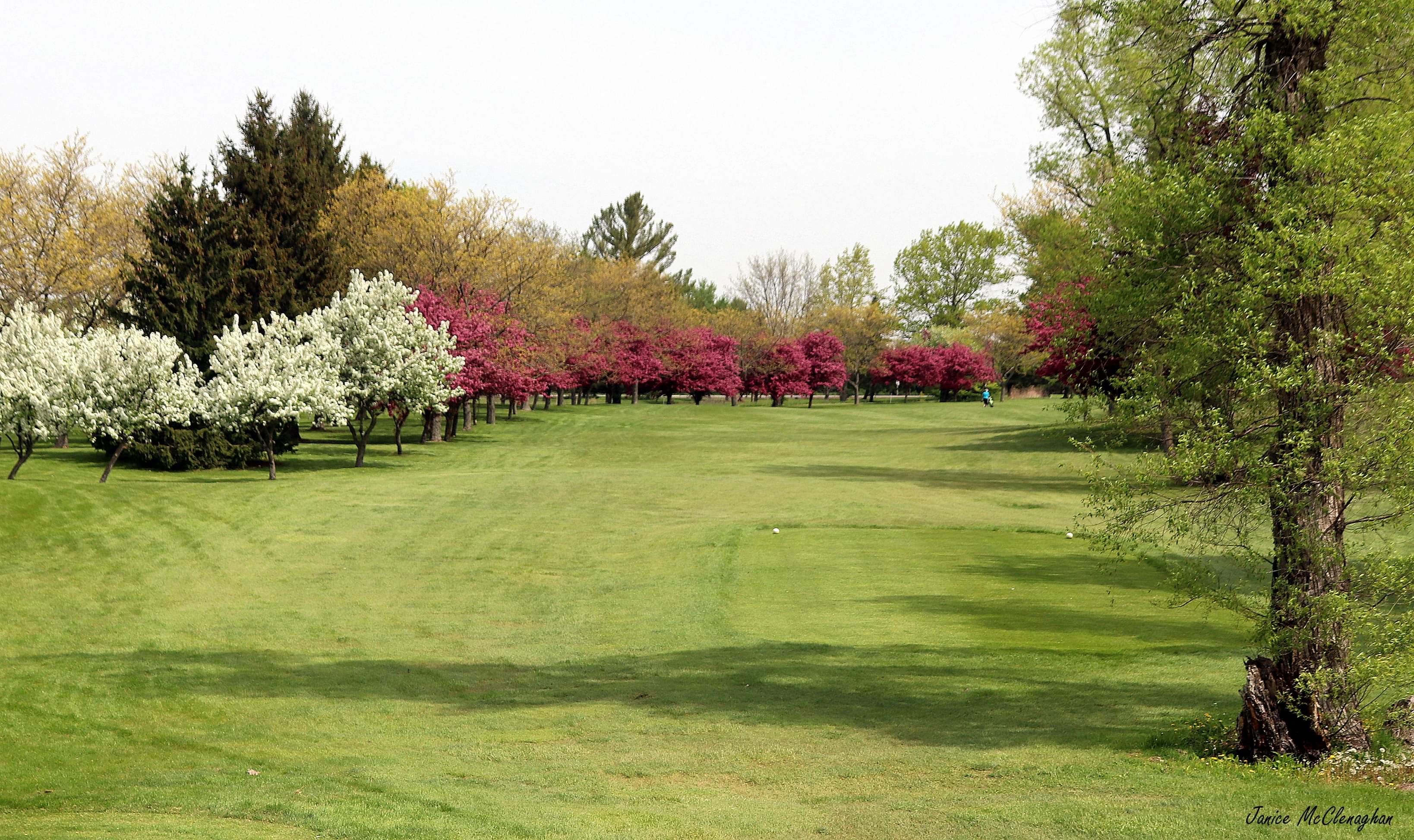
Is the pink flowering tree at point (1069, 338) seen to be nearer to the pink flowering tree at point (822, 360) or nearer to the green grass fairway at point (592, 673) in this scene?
the green grass fairway at point (592, 673)

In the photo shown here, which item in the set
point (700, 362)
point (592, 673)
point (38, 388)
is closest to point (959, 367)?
point (700, 362)

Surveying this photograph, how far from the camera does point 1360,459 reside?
8.97m

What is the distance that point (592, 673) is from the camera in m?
13.8

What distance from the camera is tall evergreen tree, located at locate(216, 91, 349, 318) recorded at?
136 feet

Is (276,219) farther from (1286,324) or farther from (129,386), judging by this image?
(1286,324)

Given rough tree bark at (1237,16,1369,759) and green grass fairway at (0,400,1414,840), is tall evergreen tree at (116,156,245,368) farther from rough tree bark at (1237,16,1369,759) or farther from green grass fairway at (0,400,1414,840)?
rough tree bark at (1237,16,1369,759)

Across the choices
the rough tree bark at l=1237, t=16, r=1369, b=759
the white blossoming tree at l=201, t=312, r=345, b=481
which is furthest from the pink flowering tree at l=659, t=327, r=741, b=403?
the rough tree bark at l=1237, t=16, r=1369, b=759

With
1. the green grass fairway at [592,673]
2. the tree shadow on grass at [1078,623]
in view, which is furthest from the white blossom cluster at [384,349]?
the tree shadow on grass at [1078,623]

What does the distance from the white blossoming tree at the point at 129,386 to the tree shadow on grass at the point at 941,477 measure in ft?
63.6

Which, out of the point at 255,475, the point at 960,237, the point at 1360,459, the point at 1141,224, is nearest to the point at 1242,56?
the point at 1141,224

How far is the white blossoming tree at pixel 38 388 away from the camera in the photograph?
2783 centimetres

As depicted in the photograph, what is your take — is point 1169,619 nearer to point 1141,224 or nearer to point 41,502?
point 1141,224

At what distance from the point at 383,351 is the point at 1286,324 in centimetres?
3198

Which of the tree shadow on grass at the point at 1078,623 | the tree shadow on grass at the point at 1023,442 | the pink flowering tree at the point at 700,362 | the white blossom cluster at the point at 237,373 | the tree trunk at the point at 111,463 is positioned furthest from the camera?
the pink flowering tree at the point at 700,362
